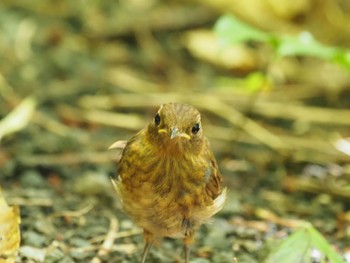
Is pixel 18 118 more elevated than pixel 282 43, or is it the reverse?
pixel 282 43

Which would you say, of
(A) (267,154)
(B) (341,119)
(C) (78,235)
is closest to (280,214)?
(A) (267,154)

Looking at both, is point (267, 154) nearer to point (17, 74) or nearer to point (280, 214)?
point (280, 214)

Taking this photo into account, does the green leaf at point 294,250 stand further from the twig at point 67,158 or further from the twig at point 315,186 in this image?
the twig at point 67,158

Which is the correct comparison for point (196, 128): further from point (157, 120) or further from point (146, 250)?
point (146, 250)

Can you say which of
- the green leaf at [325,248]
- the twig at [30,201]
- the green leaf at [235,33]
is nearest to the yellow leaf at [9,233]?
the twig at [30,201]

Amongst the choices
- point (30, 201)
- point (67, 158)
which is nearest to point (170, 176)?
point (30, 201)
